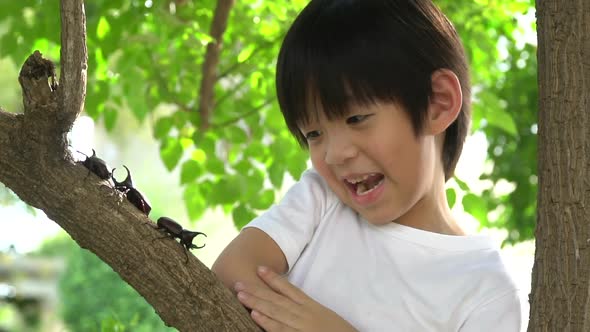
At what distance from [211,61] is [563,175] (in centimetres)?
162

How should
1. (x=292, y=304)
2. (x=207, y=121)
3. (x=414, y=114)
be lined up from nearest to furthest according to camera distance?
(x=292, y=304) → (x=414, y=114) → (x=207, y=121)

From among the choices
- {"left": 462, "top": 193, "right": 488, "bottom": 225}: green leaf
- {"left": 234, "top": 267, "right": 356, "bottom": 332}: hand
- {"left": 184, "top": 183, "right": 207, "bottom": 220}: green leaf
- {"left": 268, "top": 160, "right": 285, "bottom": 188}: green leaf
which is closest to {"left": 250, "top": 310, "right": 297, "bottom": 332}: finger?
{"left": 234, "top": 267, "right": 356, "bottom": 332}: hand

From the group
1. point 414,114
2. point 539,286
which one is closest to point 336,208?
point 414,114

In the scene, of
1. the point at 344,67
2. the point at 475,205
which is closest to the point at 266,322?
the point at 344,67

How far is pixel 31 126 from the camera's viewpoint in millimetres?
1053

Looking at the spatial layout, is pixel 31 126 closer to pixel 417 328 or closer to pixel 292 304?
pixel 292 304

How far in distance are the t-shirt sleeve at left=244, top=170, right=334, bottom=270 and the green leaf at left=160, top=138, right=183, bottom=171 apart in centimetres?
121

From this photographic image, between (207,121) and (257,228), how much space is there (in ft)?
4.36

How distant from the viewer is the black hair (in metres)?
1.27

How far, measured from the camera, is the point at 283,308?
1.19m

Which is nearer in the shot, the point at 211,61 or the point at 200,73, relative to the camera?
the point at 211,61

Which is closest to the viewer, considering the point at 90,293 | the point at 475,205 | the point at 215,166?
the point at 475,205

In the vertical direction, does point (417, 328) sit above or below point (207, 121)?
below

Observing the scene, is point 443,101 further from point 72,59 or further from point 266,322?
point 72,59
